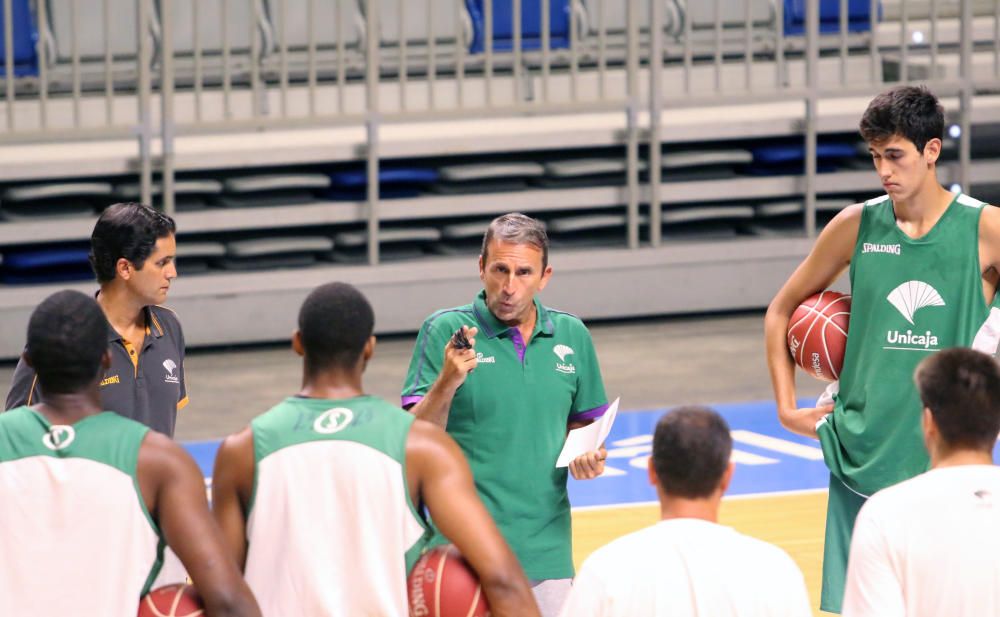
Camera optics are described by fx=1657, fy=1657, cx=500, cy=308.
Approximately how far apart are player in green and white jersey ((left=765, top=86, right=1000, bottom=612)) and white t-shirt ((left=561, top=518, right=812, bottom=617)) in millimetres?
1611

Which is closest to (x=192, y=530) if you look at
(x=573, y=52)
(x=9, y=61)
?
(x=9, y=61)

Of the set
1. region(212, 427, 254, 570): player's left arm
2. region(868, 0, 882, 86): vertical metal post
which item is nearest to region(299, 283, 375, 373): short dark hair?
region(212, 427, 254, 570): player's left arm

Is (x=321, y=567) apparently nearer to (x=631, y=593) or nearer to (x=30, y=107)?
(x=631, y=593)

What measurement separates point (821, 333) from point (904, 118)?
666 millimetres

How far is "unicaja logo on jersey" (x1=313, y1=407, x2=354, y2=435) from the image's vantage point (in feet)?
11.0

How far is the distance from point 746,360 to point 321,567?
721 centimetres

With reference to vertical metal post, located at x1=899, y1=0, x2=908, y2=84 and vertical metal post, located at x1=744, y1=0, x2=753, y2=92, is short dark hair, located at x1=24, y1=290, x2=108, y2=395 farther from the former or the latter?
vertical metal post, located at x1=899, y1=0, x2=908, y2=84

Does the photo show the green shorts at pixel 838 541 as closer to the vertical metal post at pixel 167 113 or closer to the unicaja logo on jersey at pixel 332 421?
the unicaja logo on jersey at pixel 332 421

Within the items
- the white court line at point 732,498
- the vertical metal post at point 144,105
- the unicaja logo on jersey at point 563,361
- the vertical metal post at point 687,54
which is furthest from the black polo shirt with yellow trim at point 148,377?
the vertical metal post at point 687,54

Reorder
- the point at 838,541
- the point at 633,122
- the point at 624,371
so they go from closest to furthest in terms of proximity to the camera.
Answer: the point at 838,541
the point at 624,371
the point at 633,122

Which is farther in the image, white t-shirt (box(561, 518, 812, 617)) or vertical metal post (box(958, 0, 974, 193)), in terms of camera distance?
vertical metal post (box(958, 0, 974, 193))

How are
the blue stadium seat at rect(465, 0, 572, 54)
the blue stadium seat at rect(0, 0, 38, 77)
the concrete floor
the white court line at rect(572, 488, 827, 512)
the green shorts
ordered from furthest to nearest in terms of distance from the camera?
1. the blue stadium seat at rect(465, 0, 572, 54)
2. the blue stadium seat at rect(0, 0, 38, 77)
3. the concrete floor
4. the white court line at rect(572, 488, 827, 512)
5. the green shorts

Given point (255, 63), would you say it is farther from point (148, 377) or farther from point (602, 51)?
point (148, 377)

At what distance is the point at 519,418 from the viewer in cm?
444
